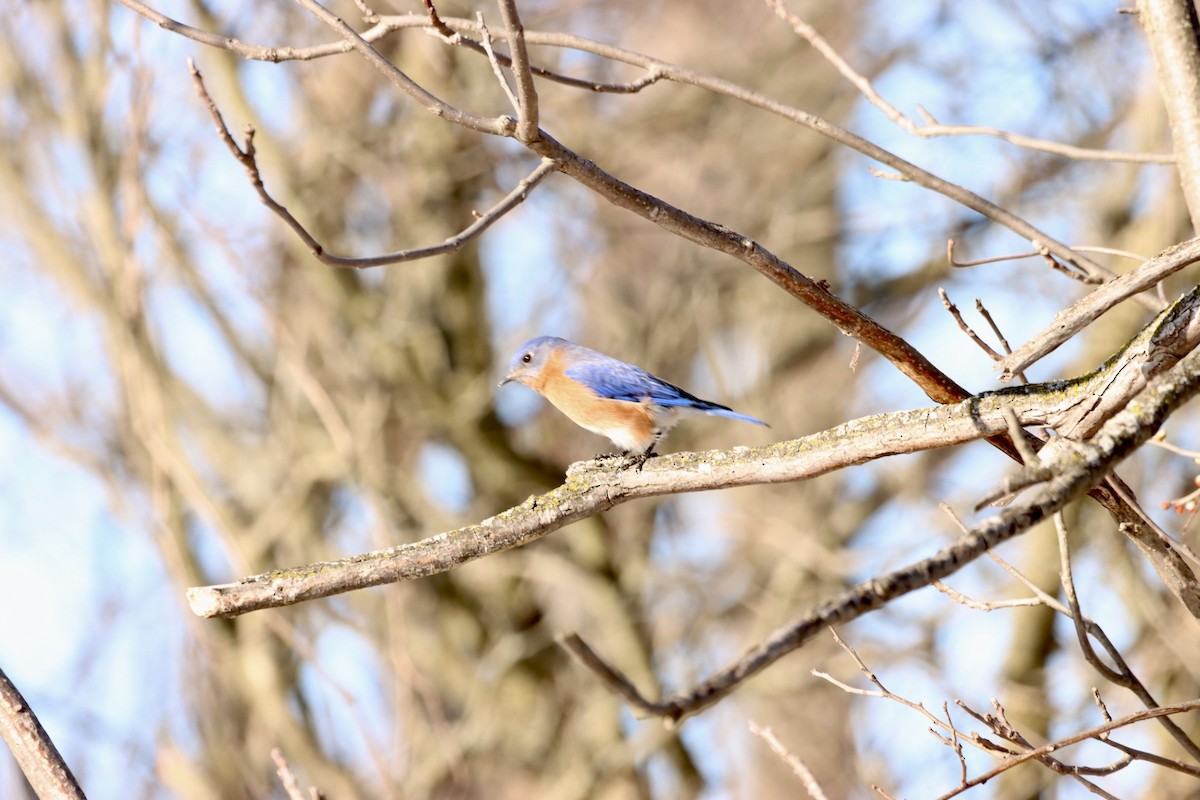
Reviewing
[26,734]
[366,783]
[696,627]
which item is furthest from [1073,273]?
[366,783]

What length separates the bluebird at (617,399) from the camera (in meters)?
4.14

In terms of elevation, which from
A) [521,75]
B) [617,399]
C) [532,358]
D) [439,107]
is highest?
[532,358]

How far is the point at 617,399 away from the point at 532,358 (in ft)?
2.16

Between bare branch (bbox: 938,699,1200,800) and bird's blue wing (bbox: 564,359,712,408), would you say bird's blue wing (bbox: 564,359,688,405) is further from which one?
bare branch (bbox: 938,699,1200,800)

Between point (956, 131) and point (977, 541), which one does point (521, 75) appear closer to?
point (977, 541)

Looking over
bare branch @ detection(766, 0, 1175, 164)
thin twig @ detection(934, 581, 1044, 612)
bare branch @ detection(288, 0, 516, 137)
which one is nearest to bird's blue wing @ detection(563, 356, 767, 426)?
bare branch @ detection(766, 0, 1175, 164)

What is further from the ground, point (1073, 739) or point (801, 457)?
point (801, 457)

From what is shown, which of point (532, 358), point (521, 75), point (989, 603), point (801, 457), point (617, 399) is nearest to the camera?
point (521, 75)

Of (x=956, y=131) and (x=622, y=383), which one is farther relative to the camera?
(x=622, y=383)

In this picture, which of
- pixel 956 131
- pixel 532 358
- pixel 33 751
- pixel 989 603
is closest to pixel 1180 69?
pixel 956 131

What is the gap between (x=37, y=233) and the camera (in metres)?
7.12

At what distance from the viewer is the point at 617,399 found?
4.22 m

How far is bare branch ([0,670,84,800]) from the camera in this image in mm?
2074

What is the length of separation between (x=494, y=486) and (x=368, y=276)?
5.49ft
